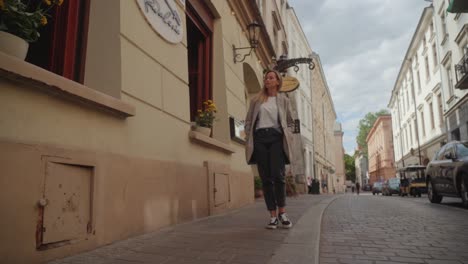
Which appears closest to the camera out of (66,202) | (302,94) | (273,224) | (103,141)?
(66,202)

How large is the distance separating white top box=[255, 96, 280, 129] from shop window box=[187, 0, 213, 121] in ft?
9.39

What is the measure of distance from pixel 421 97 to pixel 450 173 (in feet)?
86.8

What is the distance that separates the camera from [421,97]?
33094 millimetres

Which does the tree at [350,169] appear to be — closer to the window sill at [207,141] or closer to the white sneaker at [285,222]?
the window sill at [207,141]

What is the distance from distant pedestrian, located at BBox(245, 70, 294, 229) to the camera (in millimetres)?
4504

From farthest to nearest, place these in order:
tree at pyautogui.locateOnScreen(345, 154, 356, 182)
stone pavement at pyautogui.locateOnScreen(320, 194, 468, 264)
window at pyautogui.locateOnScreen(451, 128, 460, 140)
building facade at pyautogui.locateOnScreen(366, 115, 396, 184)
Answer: tree at pyautogui.locateOnScreen(345, 154, 356, 182) → building facade at pyautogui.locateOnScreen(366, 115, 396, 184) → window at pyautogui.locateOnScreen(451, 128, 460, 140) → stone pavement at pyautogui.locateOnScreen(320, 194, 468, 264)

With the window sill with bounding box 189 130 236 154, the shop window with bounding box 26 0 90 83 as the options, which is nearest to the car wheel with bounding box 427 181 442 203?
the window sill with bounding box 189 130 236 154

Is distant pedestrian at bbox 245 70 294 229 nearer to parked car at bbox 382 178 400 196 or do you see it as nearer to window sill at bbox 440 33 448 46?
window sill at bbox 440 33 448 46

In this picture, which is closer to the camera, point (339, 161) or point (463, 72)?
point (463, 72)

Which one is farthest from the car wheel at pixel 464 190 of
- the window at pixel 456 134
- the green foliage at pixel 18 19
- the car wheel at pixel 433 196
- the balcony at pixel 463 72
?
the window at pixel 456 134

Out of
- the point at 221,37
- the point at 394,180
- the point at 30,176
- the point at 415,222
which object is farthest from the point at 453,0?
the point at 394,180

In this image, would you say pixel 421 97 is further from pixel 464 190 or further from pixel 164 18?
pixel 164 18

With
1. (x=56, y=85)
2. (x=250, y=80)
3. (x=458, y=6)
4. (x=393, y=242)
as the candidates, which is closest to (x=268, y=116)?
(x=393, y=242)

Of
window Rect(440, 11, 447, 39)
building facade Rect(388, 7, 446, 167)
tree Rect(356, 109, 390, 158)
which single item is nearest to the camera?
window Rect(440, 11, 447, 39)
